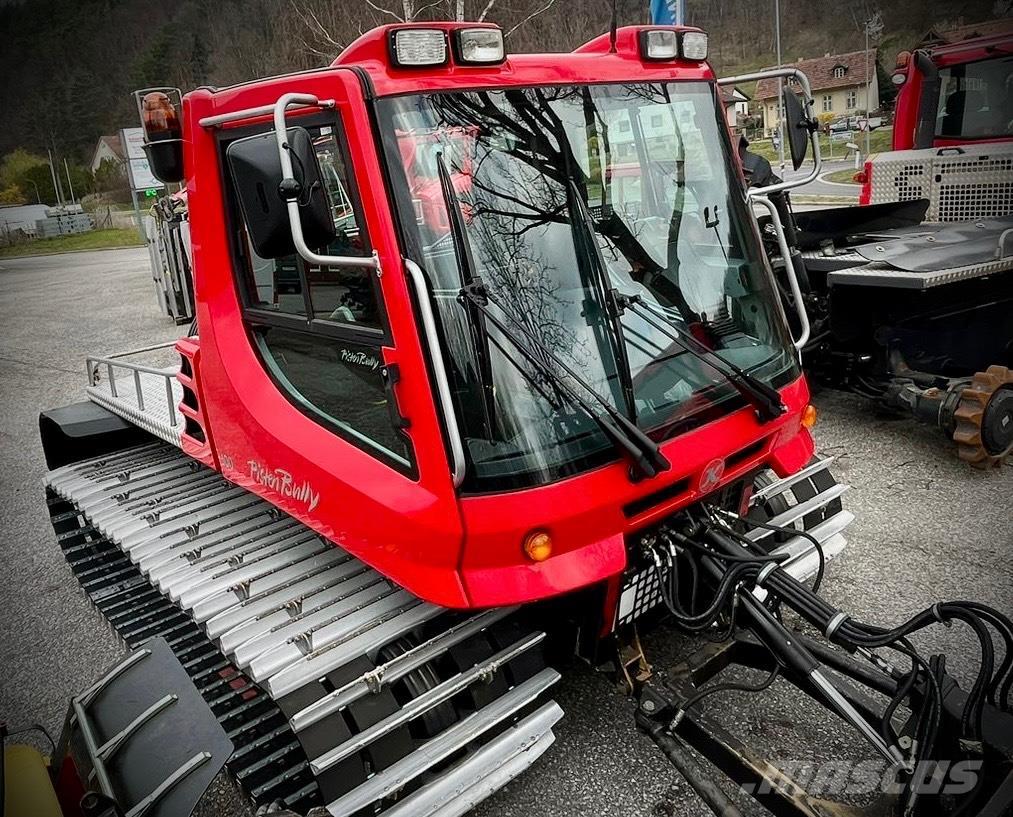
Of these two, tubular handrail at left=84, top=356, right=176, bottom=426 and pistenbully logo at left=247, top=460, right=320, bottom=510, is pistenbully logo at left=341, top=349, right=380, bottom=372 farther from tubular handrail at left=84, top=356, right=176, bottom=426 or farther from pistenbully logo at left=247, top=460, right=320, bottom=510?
tubular handrail at left=84, top=356, right=176, bottom=426

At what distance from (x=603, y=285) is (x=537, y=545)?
87 centimetres

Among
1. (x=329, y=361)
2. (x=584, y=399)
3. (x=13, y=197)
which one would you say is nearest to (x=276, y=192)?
(x=329, y=361)

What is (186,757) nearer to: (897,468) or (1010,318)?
(897,468)

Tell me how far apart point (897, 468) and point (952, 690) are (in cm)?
361

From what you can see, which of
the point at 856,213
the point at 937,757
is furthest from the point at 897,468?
the point at 937,757

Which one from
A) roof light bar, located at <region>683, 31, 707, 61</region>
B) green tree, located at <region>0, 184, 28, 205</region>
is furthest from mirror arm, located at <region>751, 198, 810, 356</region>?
green tree, located at <region>0, 184, 28, 205</region>

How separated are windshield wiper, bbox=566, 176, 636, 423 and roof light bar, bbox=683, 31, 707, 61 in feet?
2.95

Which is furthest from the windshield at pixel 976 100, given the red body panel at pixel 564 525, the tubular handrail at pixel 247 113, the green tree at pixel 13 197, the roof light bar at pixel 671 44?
the green tree at pixel 13 197

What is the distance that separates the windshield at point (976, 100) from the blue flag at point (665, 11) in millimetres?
2579

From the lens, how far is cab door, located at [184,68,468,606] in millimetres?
2396

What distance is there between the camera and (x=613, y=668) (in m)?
3.03

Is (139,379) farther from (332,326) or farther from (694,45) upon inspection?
(694,45)

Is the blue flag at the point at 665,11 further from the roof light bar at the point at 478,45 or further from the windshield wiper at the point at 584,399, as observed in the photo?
the windshield wiper at the point at 584,399

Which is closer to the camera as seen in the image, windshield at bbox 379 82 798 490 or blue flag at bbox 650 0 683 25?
windshield at bbox 379 82 798 490
